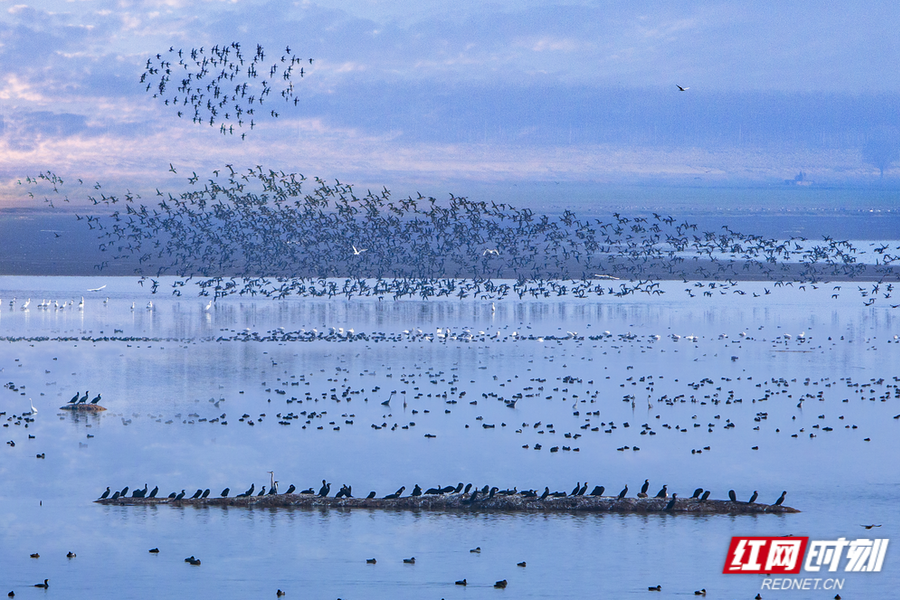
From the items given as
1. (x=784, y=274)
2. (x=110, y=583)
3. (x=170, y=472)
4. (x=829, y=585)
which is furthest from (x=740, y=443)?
(x=784, y=274)

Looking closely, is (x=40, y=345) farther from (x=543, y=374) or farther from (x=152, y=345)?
(x=543, y=374)

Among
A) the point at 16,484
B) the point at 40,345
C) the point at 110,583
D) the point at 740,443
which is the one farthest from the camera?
the point at 40,345

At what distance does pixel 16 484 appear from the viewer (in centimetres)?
3684

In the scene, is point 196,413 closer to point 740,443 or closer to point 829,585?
point 740,443

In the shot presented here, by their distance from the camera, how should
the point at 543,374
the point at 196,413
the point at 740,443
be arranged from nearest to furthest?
the point at 740,443, the point at 196,413, the point at 543,374

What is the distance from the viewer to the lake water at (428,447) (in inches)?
1102

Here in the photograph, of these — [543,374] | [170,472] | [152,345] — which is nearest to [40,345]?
[152,345]

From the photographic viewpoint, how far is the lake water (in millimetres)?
28000

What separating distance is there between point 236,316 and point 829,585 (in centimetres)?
8317

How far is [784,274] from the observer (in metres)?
154

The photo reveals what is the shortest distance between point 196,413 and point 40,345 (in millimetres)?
29754

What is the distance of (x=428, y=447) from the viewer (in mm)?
43438

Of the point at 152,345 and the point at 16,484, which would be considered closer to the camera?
the point at 16,484

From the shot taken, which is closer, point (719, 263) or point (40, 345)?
point (40, 345)
